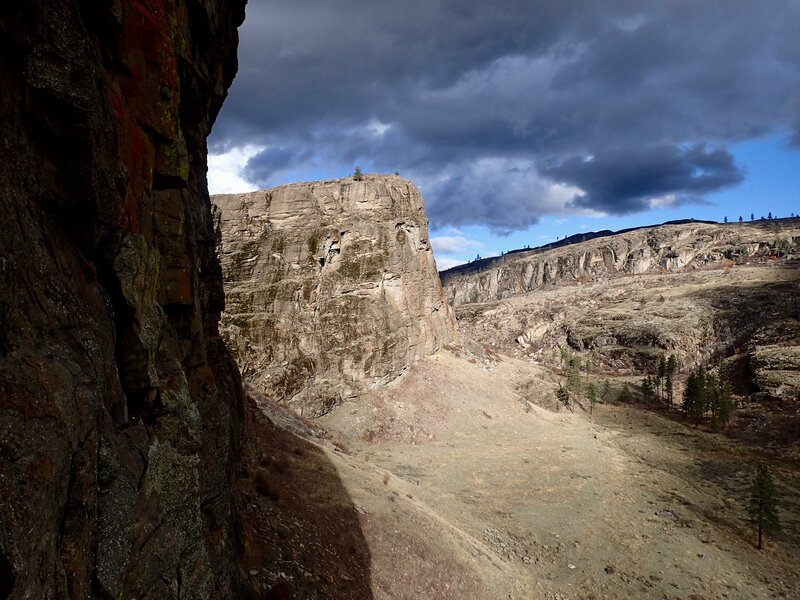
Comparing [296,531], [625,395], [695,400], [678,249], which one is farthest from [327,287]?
[678,249]

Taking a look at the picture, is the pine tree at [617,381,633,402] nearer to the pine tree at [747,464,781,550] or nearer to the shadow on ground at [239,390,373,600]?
the pine tree at [747,464,781,550]

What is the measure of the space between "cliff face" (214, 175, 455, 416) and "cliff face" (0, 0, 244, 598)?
35.2 metres

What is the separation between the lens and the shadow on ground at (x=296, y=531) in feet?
46.8

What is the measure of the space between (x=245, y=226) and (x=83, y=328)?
52005 millimetres

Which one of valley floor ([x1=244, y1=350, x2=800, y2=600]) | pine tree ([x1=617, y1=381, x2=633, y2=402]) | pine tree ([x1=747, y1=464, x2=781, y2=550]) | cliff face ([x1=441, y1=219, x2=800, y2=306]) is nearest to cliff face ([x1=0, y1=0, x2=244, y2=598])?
valley floor ([x1=244, y1=350, x2=800, y2=600])

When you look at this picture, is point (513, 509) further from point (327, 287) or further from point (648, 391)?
point (648, 391)

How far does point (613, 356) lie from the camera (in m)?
102

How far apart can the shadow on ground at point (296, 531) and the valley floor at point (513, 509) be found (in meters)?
0.09

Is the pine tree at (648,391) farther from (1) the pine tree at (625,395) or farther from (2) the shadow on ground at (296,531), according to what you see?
(2) the shadow on ground at (296,531)

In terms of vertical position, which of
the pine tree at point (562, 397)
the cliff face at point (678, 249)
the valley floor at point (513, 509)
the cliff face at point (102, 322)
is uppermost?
the cliff face at point (678, 249)

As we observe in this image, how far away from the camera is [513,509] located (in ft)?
98.6

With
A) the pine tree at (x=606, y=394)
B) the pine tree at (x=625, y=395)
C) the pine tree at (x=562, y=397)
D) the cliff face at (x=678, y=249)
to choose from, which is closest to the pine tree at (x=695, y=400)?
the pine tree at (x=625, y=395)

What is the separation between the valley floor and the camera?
19.1 metres

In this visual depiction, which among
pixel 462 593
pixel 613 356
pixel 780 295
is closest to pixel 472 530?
pixel 462 593
